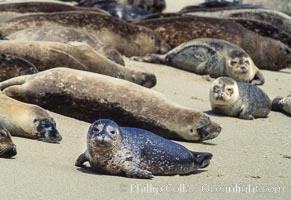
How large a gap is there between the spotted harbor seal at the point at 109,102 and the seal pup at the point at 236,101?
114 centimetres

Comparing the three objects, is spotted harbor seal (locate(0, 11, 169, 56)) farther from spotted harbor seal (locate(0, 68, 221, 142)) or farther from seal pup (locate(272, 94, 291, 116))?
spotted harbor seal (locate(0, 68, 221, 142))

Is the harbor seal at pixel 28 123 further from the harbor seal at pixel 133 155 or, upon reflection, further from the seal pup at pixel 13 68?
the seal pup at pixel 13 68

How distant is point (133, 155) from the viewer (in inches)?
230

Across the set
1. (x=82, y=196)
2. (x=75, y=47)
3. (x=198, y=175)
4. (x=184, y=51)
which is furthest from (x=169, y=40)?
(x=82, y=196)

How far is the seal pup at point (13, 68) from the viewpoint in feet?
27.1

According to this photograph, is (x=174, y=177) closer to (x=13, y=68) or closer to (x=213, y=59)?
(x=13, y=68)

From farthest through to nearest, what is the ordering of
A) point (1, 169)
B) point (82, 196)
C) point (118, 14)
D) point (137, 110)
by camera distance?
point (118, 14), point (137, 110), point (1, 169), point (82, 196)

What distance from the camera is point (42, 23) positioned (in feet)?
37.0

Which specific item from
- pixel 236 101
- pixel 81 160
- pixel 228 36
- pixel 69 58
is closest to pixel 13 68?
pixel 69 58

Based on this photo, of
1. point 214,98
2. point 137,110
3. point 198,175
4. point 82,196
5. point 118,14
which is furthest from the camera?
point 118,14

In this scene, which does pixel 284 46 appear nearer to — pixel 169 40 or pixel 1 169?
pixel 169 40

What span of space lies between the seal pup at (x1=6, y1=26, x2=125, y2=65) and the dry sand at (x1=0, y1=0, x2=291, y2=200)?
204 cm

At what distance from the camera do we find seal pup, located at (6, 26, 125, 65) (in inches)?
397

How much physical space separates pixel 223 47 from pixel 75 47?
281 centimetres
